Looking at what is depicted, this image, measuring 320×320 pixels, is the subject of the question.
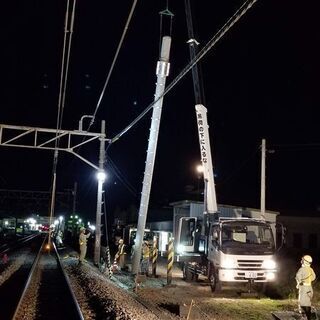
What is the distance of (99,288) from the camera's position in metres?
17.6

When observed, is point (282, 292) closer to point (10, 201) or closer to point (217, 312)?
point (217, 312)

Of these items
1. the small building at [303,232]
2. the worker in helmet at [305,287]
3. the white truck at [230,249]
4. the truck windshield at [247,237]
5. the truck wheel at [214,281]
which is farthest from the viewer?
the small building at [303,232]

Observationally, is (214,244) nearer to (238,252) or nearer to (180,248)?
(238,252)

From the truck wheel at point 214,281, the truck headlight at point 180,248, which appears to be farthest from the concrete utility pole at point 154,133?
the truck wheel at point 214,281

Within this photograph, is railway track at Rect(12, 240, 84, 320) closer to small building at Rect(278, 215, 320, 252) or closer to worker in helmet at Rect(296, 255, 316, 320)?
worker in helmet at Rect(296, 255, 316, 320)

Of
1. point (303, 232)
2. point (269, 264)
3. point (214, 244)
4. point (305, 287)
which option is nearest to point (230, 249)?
point (214, 244)

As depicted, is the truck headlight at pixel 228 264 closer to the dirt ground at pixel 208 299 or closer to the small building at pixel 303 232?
the dirt ground at pixel 208 299

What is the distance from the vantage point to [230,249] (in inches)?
674

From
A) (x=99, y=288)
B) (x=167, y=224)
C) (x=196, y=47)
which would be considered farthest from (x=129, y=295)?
(x=167, y=224)

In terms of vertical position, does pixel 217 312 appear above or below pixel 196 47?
below

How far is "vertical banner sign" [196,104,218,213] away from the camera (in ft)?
64.8

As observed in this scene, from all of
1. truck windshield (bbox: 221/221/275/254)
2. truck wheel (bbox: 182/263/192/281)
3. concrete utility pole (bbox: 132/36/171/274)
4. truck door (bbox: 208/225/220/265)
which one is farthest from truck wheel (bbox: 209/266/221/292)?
concrete utility pole (bbox: 132/36/171/274)

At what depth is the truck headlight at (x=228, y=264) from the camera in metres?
17.0

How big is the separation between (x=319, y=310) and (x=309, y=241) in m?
32.7
